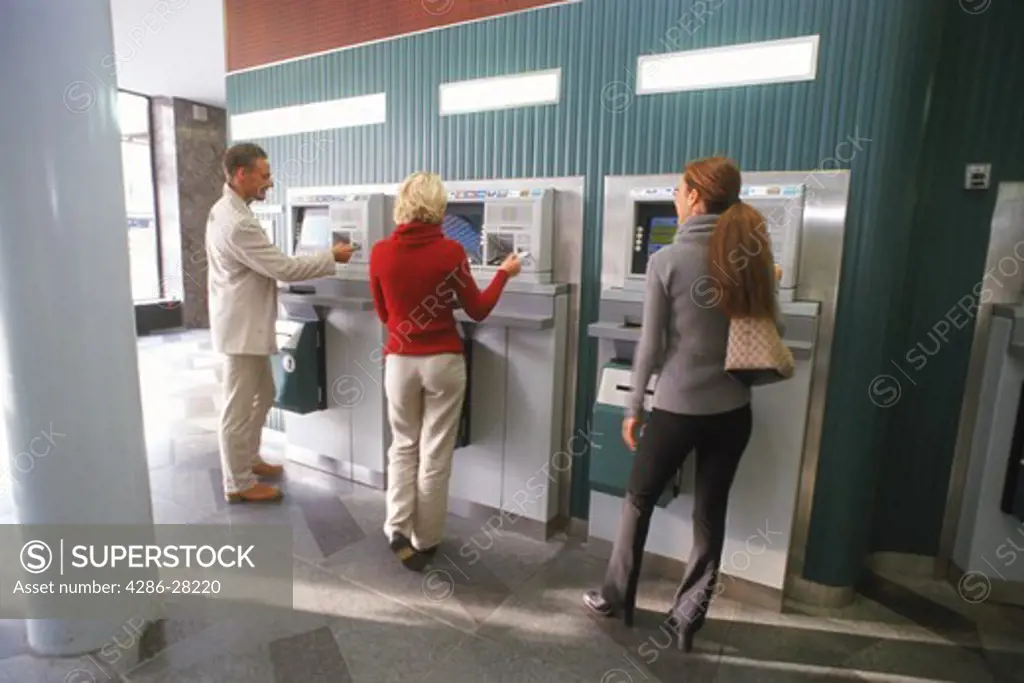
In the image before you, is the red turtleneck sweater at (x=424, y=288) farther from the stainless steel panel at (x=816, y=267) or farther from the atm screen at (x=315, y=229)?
the atm screen at (x=315, y=229)

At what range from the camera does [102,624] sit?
211cm

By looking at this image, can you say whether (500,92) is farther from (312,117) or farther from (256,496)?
(256,496)

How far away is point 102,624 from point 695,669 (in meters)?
2.06

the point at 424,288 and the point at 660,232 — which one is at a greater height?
the point at 660,232

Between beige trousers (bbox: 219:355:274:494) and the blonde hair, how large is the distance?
1363mm

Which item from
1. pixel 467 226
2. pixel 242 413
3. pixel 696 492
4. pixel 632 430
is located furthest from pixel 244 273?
pixel 696 492

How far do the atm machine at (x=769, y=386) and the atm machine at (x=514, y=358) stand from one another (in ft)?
1.13

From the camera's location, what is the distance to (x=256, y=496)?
3.41 metres

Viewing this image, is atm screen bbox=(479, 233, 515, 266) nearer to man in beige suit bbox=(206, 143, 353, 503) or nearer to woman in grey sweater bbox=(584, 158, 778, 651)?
man in beige suit bbox=(206, 143, 353, 503)

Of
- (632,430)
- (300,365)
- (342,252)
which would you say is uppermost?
(342,252)

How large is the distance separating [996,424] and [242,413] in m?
3.53

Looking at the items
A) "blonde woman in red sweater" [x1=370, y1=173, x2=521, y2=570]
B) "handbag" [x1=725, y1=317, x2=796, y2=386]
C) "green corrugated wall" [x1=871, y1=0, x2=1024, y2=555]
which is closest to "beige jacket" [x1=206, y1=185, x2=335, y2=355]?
"blonde woman in red sweater" [x1=370, y1=173, x2=521, y2=570]

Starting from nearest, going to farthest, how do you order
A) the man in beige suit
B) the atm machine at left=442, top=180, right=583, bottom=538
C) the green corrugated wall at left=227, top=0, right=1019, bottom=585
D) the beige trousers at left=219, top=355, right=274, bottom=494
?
the green corrugated wall at left=227, top=0, right=1019, bottom=585 < the atm machine at left=442, top=180, right=583, bottom=538 < the man in beige suit < the beige trousers at left=219, top=355, right=274, bottom=494

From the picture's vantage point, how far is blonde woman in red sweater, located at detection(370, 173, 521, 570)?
248cm
